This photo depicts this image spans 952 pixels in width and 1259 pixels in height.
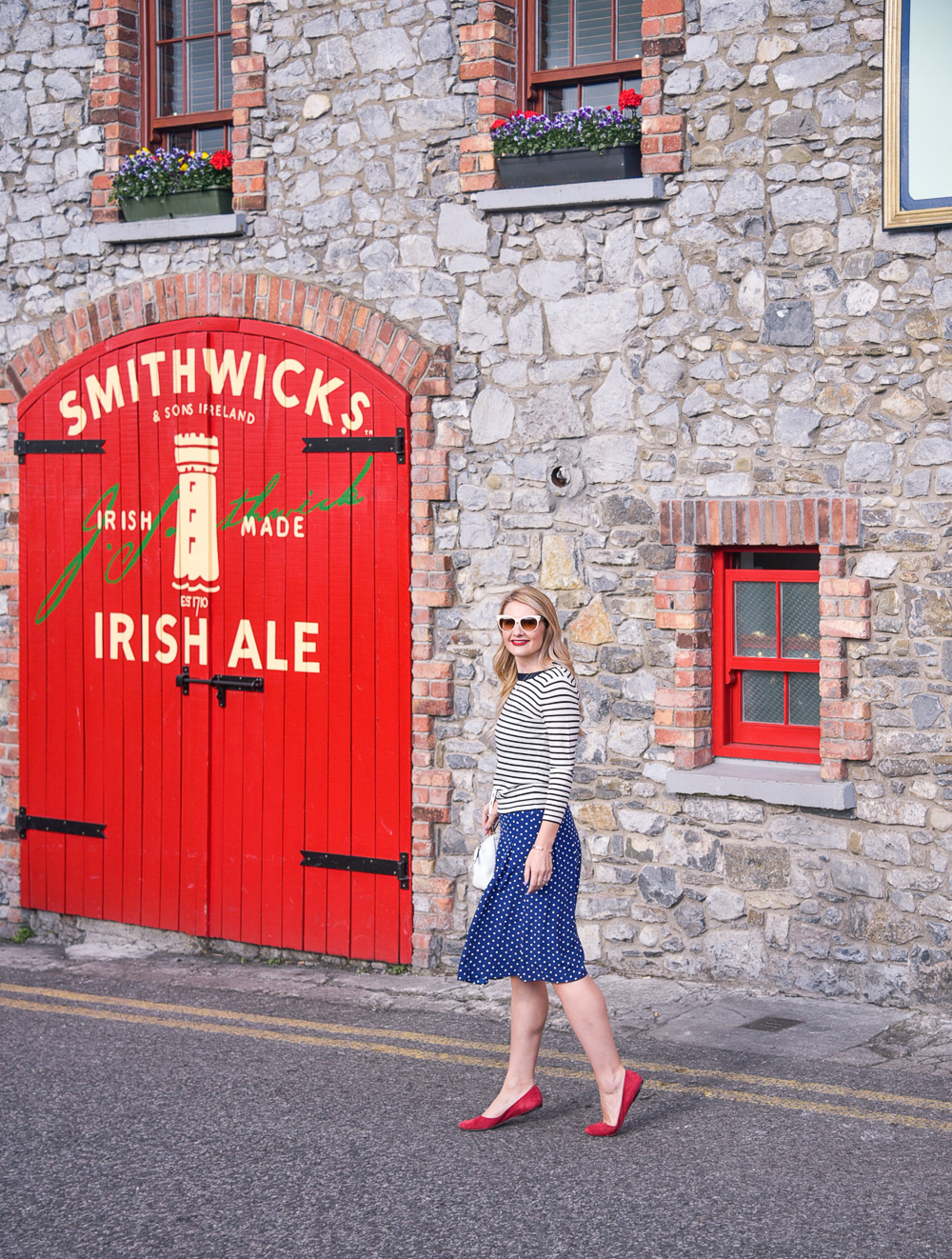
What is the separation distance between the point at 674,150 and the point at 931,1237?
4915mm

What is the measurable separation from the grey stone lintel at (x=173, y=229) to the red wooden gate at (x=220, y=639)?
1.65 feet

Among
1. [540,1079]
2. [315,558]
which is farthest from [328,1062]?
[315,558]

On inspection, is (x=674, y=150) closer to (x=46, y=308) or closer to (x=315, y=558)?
(x=315, y=558)

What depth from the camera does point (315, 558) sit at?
26.3 ft

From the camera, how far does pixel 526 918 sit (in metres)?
5.16

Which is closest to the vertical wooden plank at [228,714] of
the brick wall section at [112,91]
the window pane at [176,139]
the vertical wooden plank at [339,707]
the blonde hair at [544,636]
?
the vertical wooden plank at [339,707]

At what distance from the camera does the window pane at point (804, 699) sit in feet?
23.4

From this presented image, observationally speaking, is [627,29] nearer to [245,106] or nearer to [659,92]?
[659,92]

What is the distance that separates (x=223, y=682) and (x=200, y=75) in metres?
3.65

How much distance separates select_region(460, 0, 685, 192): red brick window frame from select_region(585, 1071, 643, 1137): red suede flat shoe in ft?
13.9

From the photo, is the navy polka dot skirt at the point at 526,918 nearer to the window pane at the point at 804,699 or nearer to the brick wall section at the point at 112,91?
the window pane at the point at 804,699

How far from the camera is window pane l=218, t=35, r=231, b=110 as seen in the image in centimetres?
872

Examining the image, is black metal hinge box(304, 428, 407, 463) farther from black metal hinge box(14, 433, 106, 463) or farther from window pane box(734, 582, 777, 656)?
window pane box(734, 582, 777, 656)

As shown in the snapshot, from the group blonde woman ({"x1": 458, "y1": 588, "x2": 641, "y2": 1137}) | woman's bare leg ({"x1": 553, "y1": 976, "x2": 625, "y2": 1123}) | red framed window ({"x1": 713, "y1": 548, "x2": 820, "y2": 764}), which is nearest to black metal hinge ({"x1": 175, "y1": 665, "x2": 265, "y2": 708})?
red framed window ({"x1": 713, "y1": 548, "x2": 820, "y2": 764})
